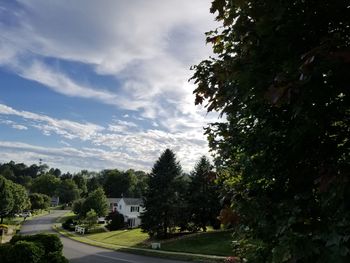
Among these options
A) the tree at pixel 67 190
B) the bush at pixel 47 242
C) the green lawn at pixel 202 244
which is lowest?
the green lawn at pixel 202 244

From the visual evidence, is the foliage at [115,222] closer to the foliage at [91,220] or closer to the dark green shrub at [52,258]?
the foliage at [91,220]

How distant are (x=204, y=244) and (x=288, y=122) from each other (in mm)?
32040

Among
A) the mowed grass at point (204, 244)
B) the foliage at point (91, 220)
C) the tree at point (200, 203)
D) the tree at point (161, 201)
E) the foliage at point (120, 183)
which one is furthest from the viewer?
the foliage at point (120, 183)

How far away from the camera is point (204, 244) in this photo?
112 ft

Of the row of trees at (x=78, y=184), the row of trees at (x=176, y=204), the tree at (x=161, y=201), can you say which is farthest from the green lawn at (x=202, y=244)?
the row of trees at (x=78, y=184)

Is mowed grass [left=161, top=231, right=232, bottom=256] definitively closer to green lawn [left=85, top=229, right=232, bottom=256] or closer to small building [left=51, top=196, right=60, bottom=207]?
green lawn [left=85, top=229, right=232, bottom=256]

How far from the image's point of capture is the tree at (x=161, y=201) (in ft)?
131

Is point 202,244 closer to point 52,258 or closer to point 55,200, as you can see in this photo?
point 52,258

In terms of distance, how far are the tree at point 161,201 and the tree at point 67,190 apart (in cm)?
10084

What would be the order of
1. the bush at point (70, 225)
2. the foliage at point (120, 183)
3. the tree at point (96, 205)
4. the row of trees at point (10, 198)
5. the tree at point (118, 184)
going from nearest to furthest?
the bush at point (70, 225)
the row of trees at point (10, 198)
the tree at point (96, 205)
the foliage at point (120, 183)
the tree at point (118, 184)

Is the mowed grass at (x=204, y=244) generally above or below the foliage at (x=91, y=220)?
below

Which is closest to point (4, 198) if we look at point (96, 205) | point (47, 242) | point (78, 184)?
point (96, 205)

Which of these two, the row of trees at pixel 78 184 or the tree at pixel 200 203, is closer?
the tree at pixel 200 203

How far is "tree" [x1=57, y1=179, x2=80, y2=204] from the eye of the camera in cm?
13812
